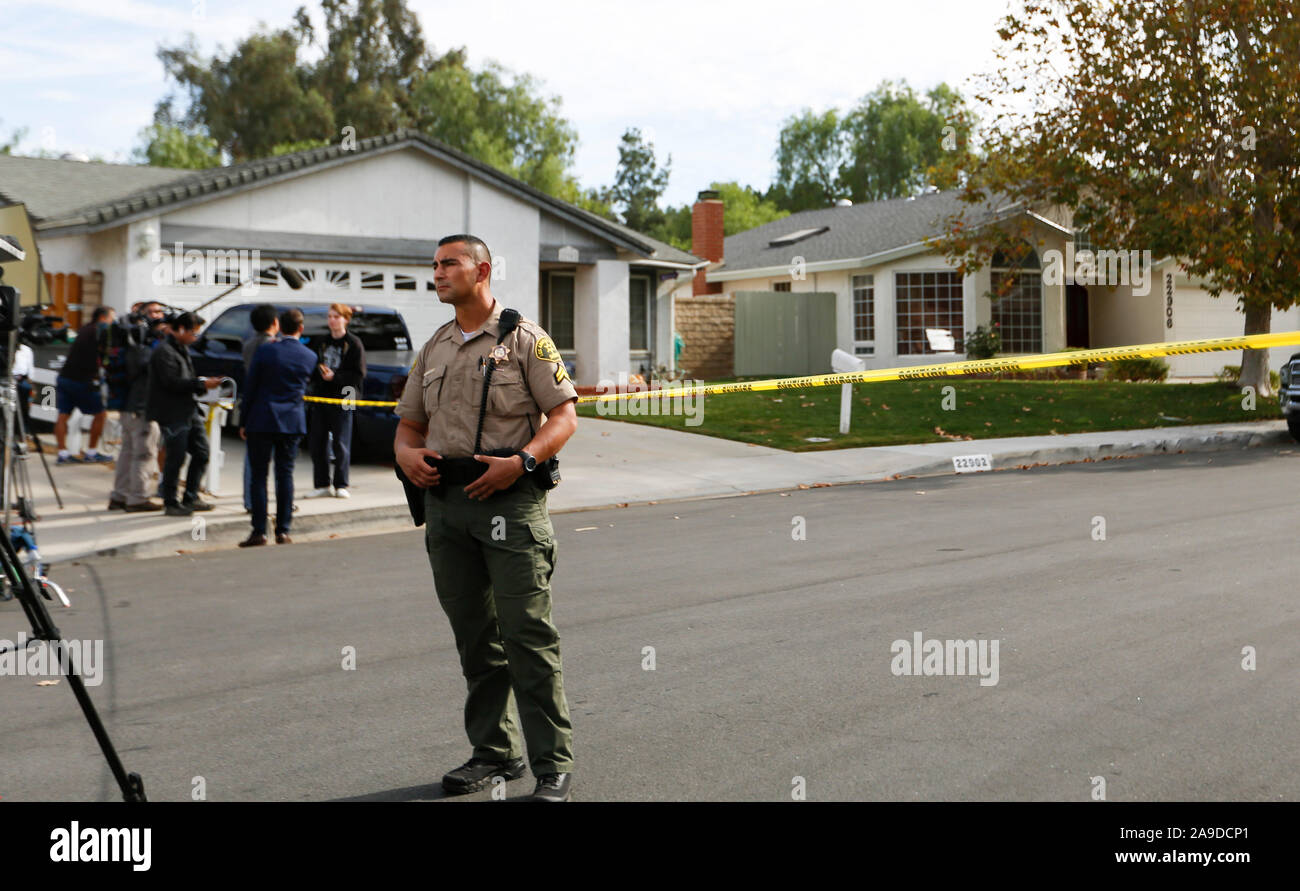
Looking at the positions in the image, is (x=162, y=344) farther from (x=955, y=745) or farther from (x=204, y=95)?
(x=204, y=95)

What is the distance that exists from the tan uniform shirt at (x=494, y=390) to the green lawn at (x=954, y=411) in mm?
12970

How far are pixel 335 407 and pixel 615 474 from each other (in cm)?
370

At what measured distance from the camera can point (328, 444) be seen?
12.7 m

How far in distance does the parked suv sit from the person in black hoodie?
1317 cm

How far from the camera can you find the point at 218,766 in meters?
4.92

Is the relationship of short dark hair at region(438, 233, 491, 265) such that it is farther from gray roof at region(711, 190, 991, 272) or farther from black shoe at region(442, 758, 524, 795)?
gray roof at region(711, 190, 991, 272)

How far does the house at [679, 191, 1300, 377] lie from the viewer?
31750mm

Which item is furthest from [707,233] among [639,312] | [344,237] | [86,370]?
[86,370]

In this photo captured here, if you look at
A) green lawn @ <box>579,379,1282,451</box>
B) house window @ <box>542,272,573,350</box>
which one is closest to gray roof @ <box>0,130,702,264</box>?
house window @ <box>542,272,573,350</box>

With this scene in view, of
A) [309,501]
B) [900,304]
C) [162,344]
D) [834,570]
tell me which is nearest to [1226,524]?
[834,570]

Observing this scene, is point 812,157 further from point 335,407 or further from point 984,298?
point 335,407

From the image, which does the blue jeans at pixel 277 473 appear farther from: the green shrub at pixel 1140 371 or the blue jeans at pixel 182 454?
the green shrub at pixel 1140 371
